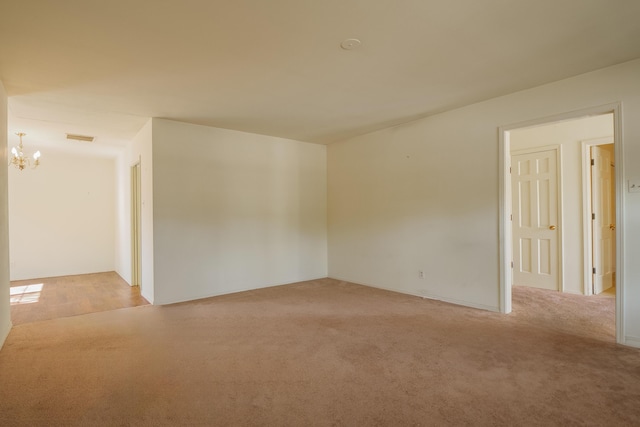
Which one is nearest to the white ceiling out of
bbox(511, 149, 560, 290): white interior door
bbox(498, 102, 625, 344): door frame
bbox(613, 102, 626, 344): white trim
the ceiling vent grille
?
bbox(498, 102, 625, 344): door frame

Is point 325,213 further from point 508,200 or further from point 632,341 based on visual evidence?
point 632,341

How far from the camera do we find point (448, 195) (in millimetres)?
4270

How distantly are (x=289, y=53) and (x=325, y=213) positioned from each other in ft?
12.4

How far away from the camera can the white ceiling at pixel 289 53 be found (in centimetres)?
212

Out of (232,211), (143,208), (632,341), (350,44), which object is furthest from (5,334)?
(632,341)

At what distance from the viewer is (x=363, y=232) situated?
5.46 m

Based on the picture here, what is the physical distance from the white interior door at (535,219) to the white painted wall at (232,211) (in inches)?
128

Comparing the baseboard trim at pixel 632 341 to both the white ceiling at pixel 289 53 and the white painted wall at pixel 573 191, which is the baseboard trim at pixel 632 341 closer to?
the white painted wall at pixel 573 191

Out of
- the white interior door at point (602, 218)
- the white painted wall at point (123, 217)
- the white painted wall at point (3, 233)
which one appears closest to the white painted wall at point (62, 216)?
the white painted wall at point (123, 217)

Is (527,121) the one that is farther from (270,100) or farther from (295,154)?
(295,154)

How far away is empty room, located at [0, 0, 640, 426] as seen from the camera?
2.14 m

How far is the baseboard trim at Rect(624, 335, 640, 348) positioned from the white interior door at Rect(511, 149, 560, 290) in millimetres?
2127

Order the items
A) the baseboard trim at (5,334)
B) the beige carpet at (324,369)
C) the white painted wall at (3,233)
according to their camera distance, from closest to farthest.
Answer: the beige carpet at (324,369), the baseboard trim at (5,334), the white painted wall at (3,233)

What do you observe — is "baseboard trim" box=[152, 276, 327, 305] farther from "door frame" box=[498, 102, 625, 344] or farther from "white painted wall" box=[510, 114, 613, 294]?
"white painted wall" box=[510, 114, 613, 294]
